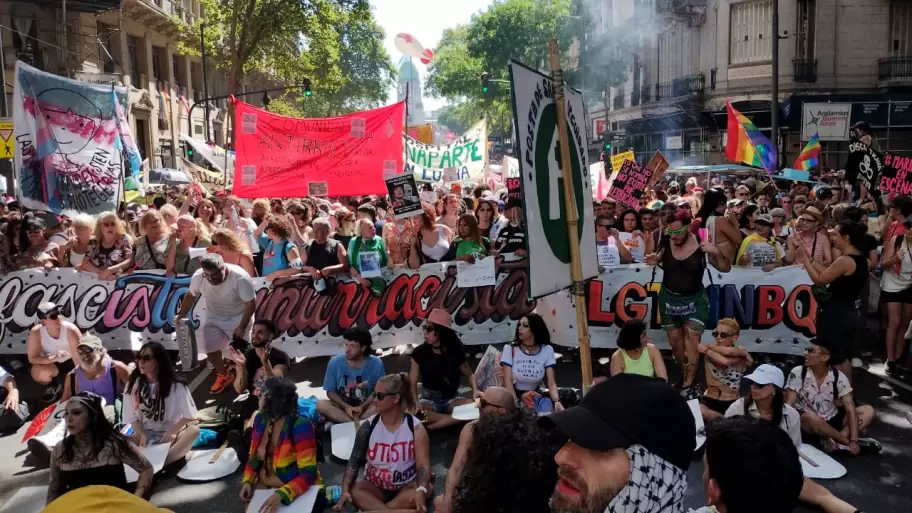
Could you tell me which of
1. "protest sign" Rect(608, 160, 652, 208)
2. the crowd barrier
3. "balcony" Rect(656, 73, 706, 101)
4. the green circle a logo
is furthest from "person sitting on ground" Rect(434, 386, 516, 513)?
"balcony" Rect(656, 73, 706, 101)

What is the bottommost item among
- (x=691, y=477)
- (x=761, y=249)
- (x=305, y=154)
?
(x=691, y=477)

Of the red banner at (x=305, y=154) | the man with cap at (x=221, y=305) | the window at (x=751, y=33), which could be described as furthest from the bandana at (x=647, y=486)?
the window at (x=751, y=33)

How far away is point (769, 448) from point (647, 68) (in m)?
44.3

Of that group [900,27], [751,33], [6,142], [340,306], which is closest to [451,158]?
[340,306]

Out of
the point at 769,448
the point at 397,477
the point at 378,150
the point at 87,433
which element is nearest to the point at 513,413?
the point at 769,448

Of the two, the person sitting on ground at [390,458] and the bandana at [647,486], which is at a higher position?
the bandana at [647,486]

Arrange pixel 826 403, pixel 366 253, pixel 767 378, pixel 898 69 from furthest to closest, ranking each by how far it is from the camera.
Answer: pixel 898 69 < pixel 366 253 < pixel 826 403 < pixel 767 378

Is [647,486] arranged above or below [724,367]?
above

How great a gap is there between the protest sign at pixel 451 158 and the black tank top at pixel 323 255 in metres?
8.87

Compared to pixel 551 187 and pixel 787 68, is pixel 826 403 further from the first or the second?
pixel 787 68

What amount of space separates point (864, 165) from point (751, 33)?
78.4ft

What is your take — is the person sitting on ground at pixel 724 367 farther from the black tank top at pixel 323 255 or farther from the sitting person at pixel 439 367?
the black tank top at pixel 323 255

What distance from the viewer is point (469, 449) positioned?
3.08 metres

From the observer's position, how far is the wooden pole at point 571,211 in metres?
3.51
